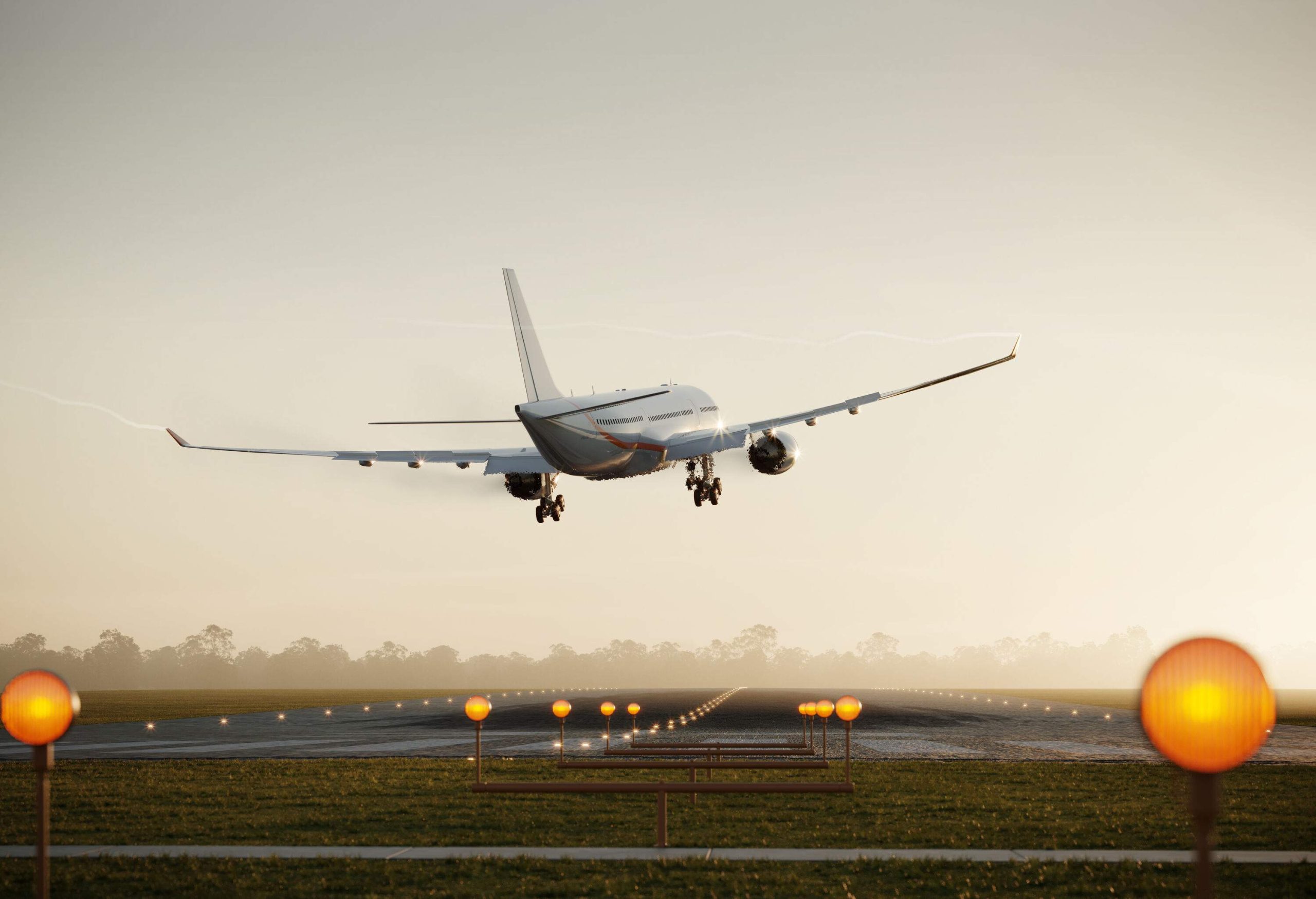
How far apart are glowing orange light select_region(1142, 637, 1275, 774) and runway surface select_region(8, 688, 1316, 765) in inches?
1353

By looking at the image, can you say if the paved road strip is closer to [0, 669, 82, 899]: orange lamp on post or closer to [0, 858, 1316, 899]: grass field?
[0, 858, 1316, 899]: grass field

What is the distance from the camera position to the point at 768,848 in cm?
2061

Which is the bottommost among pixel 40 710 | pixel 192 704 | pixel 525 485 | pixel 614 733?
pixel 192 704

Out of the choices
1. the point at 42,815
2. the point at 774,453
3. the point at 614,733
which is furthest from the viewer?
the point at 614,733

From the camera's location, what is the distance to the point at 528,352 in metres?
41.9

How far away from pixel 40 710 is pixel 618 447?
28157 millimetres

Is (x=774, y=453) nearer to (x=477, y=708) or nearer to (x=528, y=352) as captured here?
(x=528, y=352)

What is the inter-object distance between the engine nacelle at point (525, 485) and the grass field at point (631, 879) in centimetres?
2575

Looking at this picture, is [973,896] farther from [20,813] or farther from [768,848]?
[20,813]

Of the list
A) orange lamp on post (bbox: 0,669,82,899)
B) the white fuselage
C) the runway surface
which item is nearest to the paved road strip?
orange lamp on post (bbox: 0,669,82,899)

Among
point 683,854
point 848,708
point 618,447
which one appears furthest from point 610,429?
point 683,854

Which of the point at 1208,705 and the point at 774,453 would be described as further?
the point at 774,453

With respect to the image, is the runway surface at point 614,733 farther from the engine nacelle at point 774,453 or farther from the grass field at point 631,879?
the grass field at point 631,879

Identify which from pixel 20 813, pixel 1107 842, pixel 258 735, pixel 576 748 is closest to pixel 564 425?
pixel 576 748
